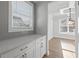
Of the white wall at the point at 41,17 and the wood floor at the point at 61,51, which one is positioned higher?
the white wall at the point at 41,17

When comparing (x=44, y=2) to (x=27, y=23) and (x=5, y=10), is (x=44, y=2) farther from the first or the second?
(x=5, y=10)

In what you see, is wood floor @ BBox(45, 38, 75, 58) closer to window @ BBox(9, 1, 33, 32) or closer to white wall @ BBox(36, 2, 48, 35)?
white wall @ BBox(36, 2, 48, 35)

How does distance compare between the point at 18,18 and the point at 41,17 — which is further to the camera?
the point at 41,17

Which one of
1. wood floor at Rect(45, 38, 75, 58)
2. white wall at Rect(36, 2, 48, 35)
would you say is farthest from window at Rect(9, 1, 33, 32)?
wood floor at Rect(45, 38, 75, 58)

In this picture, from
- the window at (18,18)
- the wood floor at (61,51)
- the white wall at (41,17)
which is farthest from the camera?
the white wall at (41,17)

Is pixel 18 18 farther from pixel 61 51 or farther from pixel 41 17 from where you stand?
pixel 61 51

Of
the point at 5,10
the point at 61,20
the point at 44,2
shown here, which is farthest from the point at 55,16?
the point at 5,10

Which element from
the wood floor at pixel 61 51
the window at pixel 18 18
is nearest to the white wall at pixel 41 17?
the window at pixel 18 18

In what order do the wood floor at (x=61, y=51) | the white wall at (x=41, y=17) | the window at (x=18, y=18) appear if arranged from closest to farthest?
the window at (x=18, y=18)
the wood floor at (x=61, y=51)
the white wall at (x=41, y=17)

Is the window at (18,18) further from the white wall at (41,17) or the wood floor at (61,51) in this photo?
the wood floor at (61,51)

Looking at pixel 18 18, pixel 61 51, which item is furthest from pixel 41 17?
pixel 61 51

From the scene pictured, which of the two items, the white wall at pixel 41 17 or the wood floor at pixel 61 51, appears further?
the white wall at pixel 41 17

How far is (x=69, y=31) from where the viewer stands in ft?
19.1

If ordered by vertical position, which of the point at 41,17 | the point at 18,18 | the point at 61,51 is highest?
the point at 41,17
